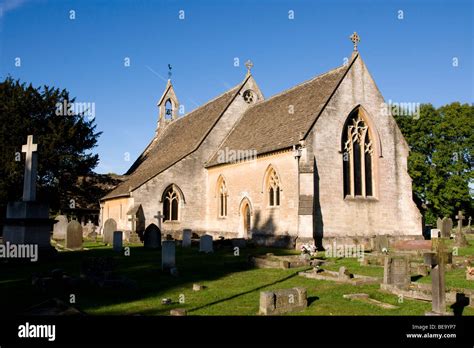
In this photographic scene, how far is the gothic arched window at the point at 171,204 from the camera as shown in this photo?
30297 millimetres

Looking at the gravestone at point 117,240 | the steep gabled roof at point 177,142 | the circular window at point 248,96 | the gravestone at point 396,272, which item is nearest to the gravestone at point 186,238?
the gravestone at point 117,240

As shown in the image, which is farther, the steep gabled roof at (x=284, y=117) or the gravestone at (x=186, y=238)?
the gravestone at (x=186, y=238)

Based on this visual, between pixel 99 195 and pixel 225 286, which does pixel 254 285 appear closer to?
pixel 225 286

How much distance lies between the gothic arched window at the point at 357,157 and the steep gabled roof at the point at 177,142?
10.7m

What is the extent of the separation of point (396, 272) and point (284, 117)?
1686 cm

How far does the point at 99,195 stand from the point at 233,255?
23150mm

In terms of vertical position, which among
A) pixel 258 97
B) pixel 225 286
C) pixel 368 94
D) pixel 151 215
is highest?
pixel 258 97

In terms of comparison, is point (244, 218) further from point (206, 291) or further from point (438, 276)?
point (438, 276)

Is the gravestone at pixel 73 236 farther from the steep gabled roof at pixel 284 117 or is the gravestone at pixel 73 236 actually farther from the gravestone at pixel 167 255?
the steep gabled roof at pixel 284 117

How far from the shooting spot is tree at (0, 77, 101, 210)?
32938 millimetres

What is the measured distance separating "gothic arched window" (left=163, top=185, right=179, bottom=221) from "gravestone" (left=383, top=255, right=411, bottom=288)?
66.5 ft

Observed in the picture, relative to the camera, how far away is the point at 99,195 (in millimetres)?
40406

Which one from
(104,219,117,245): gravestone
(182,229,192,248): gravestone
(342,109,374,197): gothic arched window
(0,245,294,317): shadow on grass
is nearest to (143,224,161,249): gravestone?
(0,245,294,317): shadow on grass

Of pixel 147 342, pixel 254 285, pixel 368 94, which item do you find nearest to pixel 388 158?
pixel 368 94
